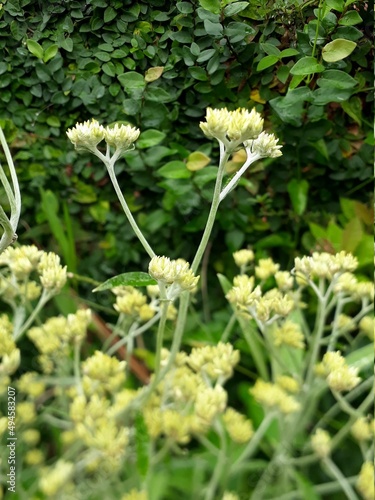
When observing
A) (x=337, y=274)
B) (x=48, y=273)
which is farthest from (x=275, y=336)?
(x=48, y=273)

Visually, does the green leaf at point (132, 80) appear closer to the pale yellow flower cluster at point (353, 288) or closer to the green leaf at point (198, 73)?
the green leaf at point (198, 73)

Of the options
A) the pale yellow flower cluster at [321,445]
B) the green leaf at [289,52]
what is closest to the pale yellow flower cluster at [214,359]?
the pale yellow flower cluster at [321,445]

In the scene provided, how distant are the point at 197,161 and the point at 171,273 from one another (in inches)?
5.6

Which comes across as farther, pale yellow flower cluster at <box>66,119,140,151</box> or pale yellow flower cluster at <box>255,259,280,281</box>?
pale yellow flower cluster at <box>255,259,280,281</box>

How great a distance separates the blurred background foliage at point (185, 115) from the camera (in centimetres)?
31

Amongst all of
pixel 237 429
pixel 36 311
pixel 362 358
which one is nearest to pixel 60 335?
pixel 36 311

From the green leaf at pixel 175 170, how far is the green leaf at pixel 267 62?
10 cm

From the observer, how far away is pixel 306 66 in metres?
0.32

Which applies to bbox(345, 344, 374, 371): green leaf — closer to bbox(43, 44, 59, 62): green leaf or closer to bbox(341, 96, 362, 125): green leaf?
bbox(341, 96, 362, 125): green leaf

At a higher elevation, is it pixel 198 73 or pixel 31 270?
pixel 198 73

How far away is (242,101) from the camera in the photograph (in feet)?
1.14

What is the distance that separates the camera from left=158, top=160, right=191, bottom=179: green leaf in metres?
0.40

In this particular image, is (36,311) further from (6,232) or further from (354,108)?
(354,108)

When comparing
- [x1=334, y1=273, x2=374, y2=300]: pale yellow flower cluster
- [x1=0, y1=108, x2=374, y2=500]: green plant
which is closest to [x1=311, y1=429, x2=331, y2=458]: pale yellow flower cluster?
[x1=0, y1=108, x2=374, y2=500]: green plant
